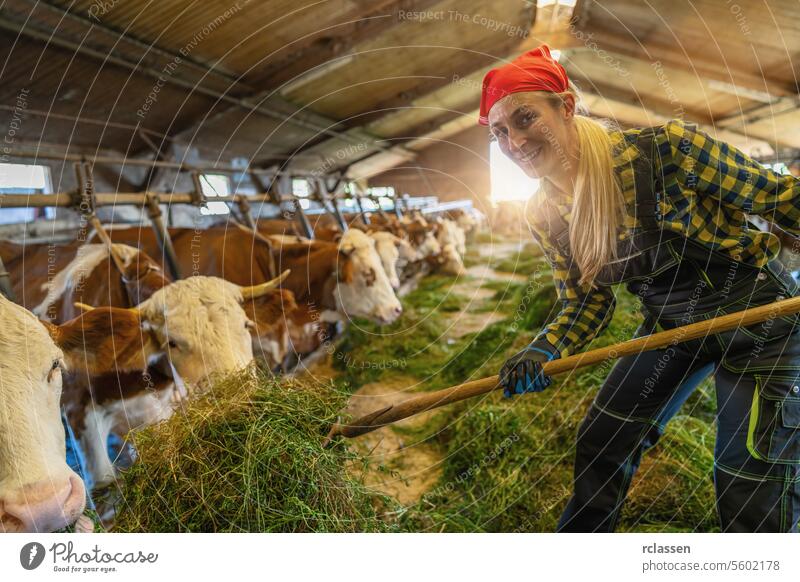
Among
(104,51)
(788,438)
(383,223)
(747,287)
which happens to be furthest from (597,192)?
(383,223)

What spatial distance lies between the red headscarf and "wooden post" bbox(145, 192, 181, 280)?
2213mm

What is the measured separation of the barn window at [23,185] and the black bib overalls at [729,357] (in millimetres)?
3669

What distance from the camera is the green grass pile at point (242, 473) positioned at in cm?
145

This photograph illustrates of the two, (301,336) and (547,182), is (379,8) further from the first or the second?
(301,336)

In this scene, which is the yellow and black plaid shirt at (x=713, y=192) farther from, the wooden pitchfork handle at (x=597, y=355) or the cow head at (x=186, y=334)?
the cow head at (x=186, y=334)

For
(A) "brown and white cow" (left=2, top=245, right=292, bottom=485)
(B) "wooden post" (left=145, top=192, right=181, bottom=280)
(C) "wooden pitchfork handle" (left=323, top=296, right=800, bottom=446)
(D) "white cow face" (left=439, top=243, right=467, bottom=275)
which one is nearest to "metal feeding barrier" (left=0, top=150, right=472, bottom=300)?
(B) "wooden post" (left=145, top=192, right=181, bottom=280)

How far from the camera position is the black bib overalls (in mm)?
1318

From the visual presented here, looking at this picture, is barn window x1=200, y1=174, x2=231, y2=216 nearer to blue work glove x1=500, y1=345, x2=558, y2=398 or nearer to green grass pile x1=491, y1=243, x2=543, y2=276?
green grass pile x1=491, y1=243, x2=543, y2=276

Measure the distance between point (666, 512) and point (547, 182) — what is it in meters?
1.45

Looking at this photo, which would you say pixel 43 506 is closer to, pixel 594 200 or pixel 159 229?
pixel 594 200

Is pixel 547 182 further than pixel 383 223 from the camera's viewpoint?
No
